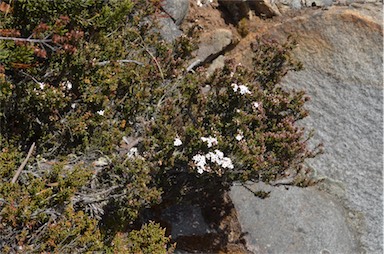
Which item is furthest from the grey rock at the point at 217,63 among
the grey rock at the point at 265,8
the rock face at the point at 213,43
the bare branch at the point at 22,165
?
the bare branch at the point at 22,165

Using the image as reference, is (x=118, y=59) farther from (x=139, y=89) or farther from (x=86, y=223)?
(x=86, y=223)

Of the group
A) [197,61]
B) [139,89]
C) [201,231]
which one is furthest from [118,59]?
[201,231]

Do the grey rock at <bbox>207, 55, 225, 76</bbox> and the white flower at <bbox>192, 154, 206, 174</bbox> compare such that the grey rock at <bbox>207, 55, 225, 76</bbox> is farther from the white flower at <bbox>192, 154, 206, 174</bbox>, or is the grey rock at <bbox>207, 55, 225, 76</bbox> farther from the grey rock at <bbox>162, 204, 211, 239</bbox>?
the white flower at <bbox>192, 154, 206, 174</bbox>

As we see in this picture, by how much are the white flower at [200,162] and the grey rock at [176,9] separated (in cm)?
201

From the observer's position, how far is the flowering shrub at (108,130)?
405 cm

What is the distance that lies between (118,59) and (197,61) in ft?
3.53

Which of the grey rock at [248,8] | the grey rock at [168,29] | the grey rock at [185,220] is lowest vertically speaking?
the grey rock at [185,220]

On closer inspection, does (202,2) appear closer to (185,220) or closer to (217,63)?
(217,63)

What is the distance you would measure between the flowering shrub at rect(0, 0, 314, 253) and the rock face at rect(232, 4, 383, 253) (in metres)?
1.09

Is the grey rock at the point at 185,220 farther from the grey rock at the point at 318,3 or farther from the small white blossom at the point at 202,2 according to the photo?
the grey rock at the point at 318,3

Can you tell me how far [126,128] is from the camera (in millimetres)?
4629

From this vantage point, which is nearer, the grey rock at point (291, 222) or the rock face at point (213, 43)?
the grey rock at point (291, 222)

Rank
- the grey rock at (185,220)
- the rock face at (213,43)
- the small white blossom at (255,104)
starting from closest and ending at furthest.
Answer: the small white blossom at (255,104)
the grey rock at (185,220)
the rock face at (213,43)

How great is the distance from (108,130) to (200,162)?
0.79m
